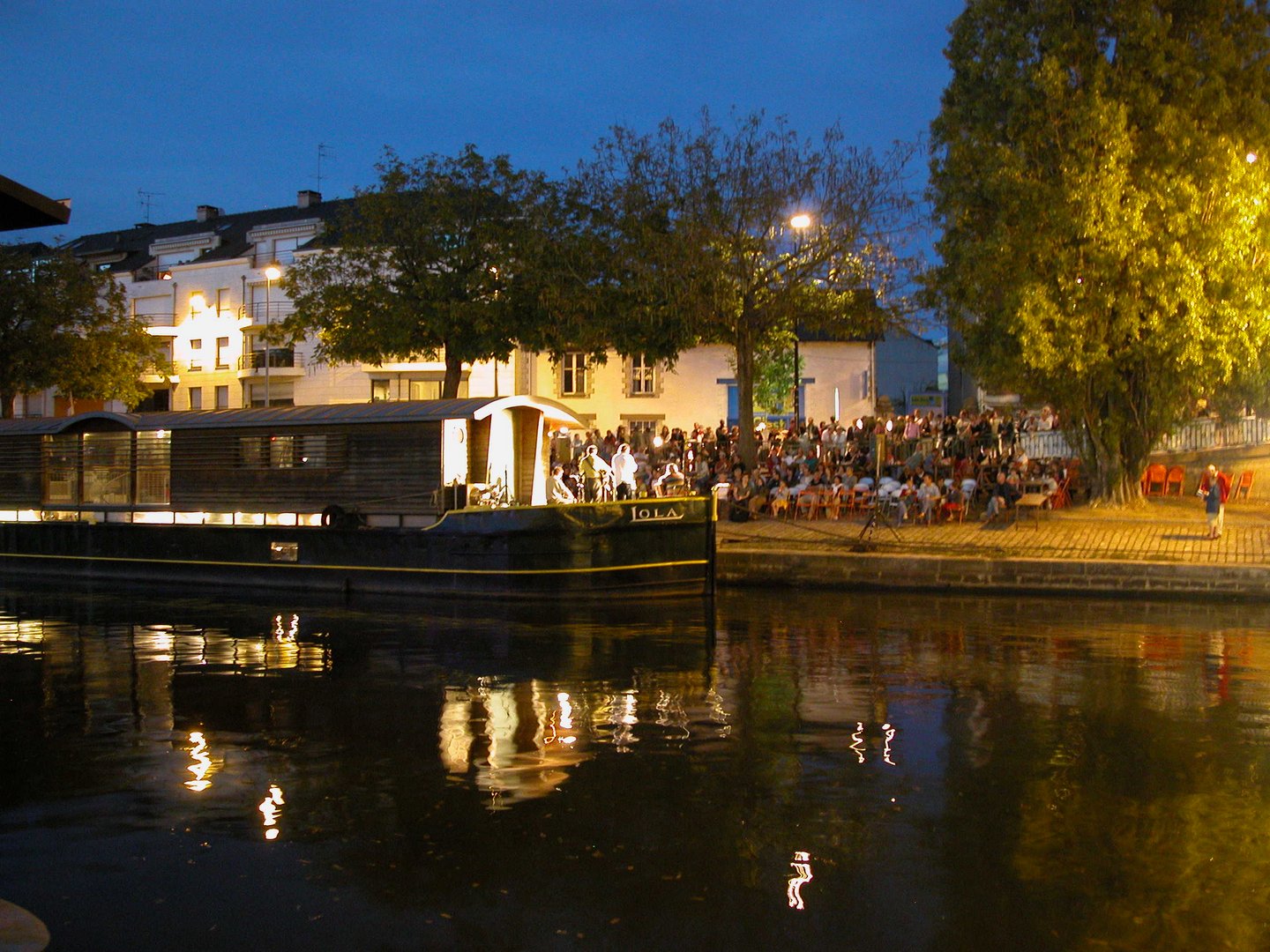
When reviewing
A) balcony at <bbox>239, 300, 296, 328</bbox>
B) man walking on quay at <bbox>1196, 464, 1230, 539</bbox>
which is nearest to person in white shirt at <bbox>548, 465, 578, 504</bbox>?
man walking on quay at <bbox>1196, 464, 1230, 539</bbox>

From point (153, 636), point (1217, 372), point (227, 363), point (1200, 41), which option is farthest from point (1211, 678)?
point (227, 363)

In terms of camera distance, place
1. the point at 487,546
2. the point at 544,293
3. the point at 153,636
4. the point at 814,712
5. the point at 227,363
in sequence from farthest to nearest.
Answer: the point at 227,363 → the point at 544,293 → the point at 487,546 → the point at 153,636 → the point at 814,712

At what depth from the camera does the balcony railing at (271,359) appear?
157 ft

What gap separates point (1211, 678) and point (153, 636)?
1401 centimetres

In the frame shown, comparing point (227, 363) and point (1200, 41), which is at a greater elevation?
point (1200, 41)

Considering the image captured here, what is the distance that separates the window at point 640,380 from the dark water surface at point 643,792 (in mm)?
30595

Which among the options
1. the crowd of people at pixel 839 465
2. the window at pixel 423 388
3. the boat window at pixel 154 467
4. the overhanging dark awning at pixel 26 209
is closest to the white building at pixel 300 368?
the window at pixel 423 388

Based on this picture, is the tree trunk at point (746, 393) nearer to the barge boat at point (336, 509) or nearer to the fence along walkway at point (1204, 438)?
the fence along walkway at point (1204, 438)

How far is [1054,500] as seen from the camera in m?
25.6

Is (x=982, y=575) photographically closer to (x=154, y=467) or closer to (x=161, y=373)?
(x=154, y=467)

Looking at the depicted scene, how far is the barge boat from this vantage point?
1991 cm

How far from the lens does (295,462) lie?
2253 centimetres

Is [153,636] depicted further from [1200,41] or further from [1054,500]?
[1200,41]

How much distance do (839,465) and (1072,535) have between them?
6518 mm
